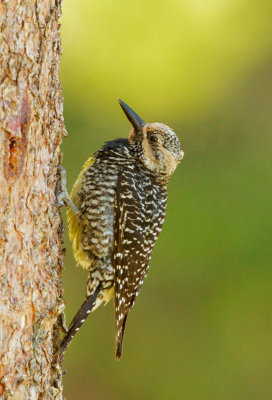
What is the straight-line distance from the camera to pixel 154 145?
14.4 ft

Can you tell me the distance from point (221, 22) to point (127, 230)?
4.25 metres

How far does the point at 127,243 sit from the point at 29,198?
1.23m

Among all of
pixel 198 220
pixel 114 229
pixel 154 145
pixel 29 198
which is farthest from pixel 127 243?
pixel 198 220

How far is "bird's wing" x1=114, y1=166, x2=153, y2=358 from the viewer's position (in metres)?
4.02

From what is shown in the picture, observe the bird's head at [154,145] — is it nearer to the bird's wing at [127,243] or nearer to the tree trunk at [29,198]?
the bird's wing at [127,243]

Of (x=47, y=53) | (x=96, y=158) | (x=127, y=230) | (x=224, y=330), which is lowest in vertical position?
(x=224, y=330)

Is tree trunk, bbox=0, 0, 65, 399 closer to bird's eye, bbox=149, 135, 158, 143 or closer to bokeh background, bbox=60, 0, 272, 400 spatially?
bird's eye, bbox=149, 135, 158, 143

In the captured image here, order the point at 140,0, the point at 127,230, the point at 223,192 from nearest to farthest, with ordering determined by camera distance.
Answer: the point at 127,230 < the point at 140,0 < the point at 223,192

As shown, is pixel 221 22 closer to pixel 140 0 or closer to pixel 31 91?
pixel 140 0

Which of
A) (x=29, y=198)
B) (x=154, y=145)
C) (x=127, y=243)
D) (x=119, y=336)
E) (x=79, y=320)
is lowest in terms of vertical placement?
(x=119, y=336)

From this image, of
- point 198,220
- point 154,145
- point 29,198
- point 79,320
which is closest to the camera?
point 29,198

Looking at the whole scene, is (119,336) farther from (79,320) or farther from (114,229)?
(114,229)

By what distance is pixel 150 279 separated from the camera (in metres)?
7.96

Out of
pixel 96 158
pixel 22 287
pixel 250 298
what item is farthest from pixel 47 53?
pixel 250 298
